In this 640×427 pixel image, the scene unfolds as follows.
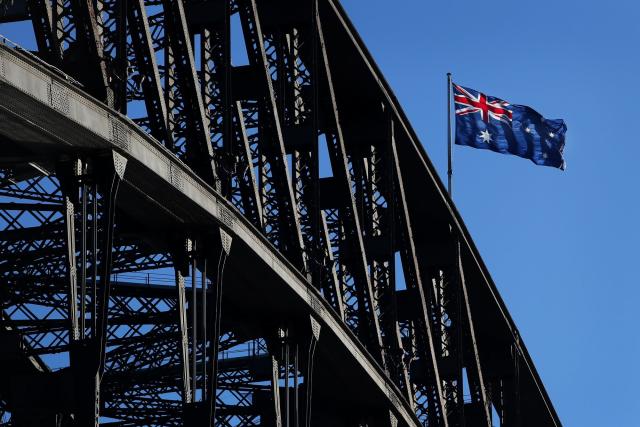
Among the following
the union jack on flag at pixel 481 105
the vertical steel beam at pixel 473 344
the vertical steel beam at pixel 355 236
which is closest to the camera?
the vertical steel beam at pixel 355 236

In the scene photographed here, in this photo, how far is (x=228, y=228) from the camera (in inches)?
1483

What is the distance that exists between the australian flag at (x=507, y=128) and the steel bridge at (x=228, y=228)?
475 centimetres

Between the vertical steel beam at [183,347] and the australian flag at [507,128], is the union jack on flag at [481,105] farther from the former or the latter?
the vertical steel beam at [183,347]

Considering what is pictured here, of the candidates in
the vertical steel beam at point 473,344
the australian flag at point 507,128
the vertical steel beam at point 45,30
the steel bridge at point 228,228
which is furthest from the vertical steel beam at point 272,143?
the australian flag at point 507,128

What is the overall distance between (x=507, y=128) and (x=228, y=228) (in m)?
28.8

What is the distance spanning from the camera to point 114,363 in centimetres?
A: 5675

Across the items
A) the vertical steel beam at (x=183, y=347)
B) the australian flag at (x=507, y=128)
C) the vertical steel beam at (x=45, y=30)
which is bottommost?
the vertical steel beam at (x=183, y=347)

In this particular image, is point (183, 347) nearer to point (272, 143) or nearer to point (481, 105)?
point (272, 143)

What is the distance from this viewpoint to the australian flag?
64.0 metres

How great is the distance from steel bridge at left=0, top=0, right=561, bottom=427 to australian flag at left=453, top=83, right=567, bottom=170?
475cm

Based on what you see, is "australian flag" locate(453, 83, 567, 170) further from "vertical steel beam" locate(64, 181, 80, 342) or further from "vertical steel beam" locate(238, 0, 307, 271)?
"vertical steel beam" locate(64, 181, 80, 342)

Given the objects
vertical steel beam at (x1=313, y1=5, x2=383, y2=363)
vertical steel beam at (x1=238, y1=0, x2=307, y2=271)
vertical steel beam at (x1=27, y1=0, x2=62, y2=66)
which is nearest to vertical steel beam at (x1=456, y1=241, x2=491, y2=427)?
vertical steel beam at (x1=313, y1=5, x2=383, y2=363)

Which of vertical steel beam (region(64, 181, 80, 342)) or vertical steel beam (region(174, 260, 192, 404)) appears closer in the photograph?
vertical steel beam (region(64, 181, 80, 342))

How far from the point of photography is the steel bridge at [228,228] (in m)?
33.2
